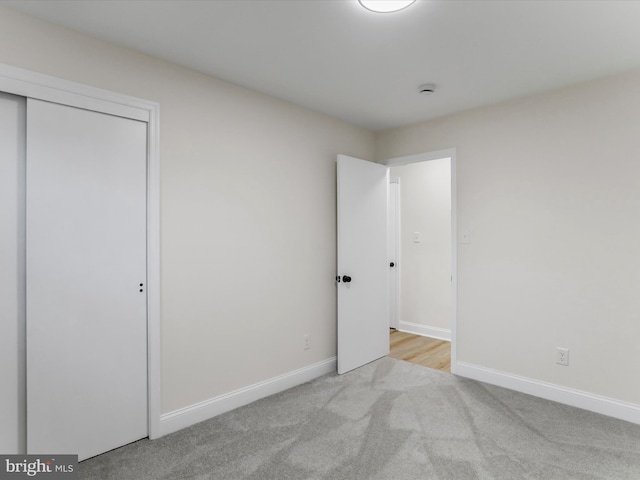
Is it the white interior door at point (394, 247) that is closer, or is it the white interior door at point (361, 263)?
the white interior door at point (361, 263)

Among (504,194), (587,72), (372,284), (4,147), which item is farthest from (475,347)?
(4,147)

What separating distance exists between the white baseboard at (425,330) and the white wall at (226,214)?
5.96 ft

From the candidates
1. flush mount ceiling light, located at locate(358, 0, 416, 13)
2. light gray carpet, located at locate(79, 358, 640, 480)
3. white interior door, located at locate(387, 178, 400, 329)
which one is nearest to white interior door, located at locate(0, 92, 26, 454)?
light gray carpet, located at locate(79, 358, 640, 480)

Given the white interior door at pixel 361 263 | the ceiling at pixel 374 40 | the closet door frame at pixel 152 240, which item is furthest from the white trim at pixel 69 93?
the white interior door at pixel 361 263

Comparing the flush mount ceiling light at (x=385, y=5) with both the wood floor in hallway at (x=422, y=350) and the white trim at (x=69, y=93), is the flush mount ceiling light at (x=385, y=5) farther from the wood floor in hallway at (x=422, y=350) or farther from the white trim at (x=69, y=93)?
the wood floor in hallway at (x=422, y=350)

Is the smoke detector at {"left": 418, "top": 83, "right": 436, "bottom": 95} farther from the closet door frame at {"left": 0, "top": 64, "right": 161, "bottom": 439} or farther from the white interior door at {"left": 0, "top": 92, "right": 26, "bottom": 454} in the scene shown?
the white interior door at {"left": 0, "top": 92, "right": 26, "bottom": 454}

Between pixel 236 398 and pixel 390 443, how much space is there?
1.17 m

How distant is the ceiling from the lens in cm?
181

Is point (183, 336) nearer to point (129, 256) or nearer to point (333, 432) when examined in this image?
point (129, 256)

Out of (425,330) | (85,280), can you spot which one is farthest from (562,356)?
(85,280)

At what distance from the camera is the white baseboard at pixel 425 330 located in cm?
464

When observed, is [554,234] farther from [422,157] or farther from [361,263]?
[361,263]

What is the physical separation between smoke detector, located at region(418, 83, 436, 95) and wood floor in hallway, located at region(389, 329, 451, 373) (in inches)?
100

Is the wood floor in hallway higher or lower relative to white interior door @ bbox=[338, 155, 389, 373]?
lower
